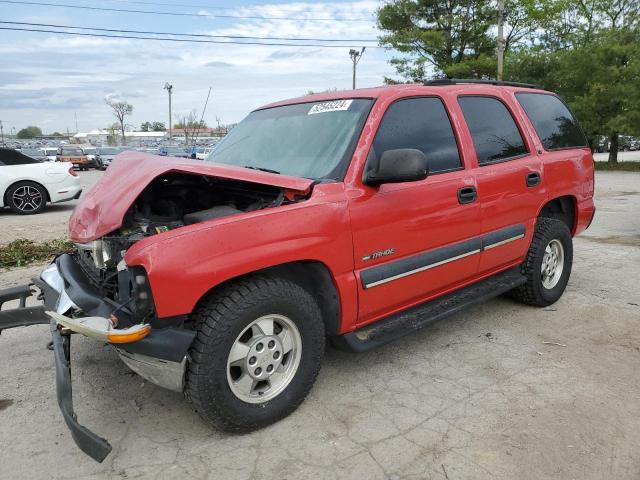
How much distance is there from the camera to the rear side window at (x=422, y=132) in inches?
127

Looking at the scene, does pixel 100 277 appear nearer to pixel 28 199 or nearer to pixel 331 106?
pixel 331 106

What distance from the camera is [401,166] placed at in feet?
9.19

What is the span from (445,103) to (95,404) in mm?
3011

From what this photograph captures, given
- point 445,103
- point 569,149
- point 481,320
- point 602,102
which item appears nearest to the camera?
point 445,103

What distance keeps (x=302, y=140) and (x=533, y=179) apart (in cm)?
198

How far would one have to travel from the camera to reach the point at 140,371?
2.54m

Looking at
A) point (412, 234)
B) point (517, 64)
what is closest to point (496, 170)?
point (412, 234)

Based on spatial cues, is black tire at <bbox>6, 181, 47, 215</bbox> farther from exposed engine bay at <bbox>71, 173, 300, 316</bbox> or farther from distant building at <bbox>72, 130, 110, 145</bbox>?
distant building at <bbox>72, 130, 110, 145</bbox>

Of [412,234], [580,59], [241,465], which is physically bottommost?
[241,465]

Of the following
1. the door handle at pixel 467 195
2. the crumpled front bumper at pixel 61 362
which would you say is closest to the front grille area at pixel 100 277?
the crumpled front bumper at pixel 61 362

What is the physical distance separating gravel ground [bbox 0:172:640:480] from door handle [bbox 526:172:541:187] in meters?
1.15

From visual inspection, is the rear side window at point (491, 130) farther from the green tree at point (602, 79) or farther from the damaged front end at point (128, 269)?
the green tree at point (602, 79)

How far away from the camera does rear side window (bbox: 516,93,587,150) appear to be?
4.44 meters

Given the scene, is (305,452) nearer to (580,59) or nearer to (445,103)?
(445,103)
